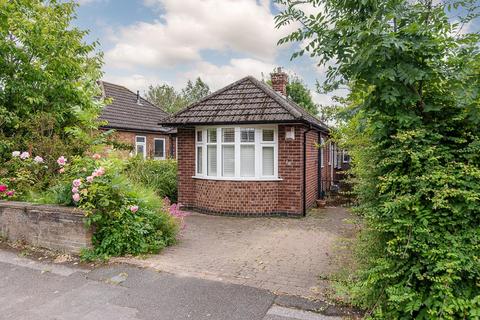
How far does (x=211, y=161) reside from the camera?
10.7 metres

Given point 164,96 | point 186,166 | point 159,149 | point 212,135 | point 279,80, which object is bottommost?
point 186,166

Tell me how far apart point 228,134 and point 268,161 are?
1508 millimetres

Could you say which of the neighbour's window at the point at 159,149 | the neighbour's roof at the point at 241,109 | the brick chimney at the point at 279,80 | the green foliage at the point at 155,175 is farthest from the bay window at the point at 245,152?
the neighbour's window at the point at 159,149

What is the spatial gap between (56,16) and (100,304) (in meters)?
8.12

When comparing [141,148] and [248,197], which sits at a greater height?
[141,148]

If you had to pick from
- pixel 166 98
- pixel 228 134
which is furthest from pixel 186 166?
pixel 166 98

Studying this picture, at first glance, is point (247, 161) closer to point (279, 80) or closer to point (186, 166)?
point (186, 166)

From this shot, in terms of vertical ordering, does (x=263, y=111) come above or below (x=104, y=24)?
below

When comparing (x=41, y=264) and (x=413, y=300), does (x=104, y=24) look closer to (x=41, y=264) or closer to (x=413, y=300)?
(x=41, y=264)

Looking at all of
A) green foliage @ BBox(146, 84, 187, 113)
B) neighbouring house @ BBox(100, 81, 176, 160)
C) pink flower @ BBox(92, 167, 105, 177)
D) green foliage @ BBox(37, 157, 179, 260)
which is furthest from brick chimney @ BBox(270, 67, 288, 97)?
green foliage @ BBox(146, 84, 187, 113)

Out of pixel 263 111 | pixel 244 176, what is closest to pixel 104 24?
pixel 263 111

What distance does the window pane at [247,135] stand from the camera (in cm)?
1021

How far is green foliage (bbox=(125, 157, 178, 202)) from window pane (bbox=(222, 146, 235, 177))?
2701 millimetres

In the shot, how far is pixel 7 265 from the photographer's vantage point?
549cm
